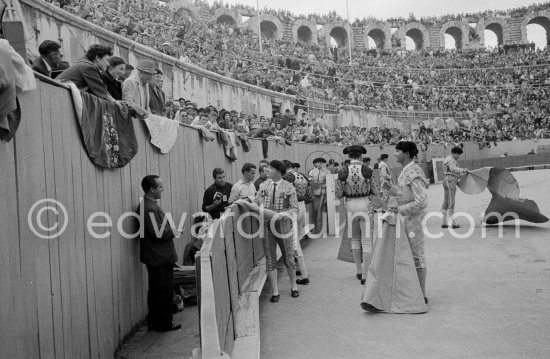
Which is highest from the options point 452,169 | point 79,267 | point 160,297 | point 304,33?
point 304,33

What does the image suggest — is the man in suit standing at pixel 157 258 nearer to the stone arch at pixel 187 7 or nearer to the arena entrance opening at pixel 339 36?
the stone arch at pixel 187 7

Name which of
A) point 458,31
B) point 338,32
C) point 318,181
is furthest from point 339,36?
point 318,181

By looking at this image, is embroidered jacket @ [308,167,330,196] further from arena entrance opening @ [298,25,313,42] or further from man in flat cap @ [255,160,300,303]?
arena entrance opening @ [298,25,313,42]

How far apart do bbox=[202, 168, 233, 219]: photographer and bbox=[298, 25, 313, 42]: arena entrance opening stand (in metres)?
43.6

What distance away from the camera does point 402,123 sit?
119 feet

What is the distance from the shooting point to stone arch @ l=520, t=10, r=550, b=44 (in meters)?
53.2

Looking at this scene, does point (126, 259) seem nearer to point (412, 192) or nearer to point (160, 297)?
point (160, 297)

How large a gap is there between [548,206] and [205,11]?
31.1m

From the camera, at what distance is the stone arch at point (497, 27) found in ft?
176

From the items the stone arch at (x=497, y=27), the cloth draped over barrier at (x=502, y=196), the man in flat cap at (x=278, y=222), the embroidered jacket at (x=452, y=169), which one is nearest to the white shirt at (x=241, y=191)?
the man in flat cap at (x=278, y=222)

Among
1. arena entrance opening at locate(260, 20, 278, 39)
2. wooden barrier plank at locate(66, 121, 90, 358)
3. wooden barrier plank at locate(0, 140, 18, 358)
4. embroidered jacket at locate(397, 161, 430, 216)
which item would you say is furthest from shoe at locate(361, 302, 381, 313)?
arena entrance opening at locate(260, 20, 278, 39)

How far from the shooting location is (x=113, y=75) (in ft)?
19.5

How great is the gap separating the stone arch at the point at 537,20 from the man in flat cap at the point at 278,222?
53.6 meters

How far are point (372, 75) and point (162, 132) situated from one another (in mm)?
35405
